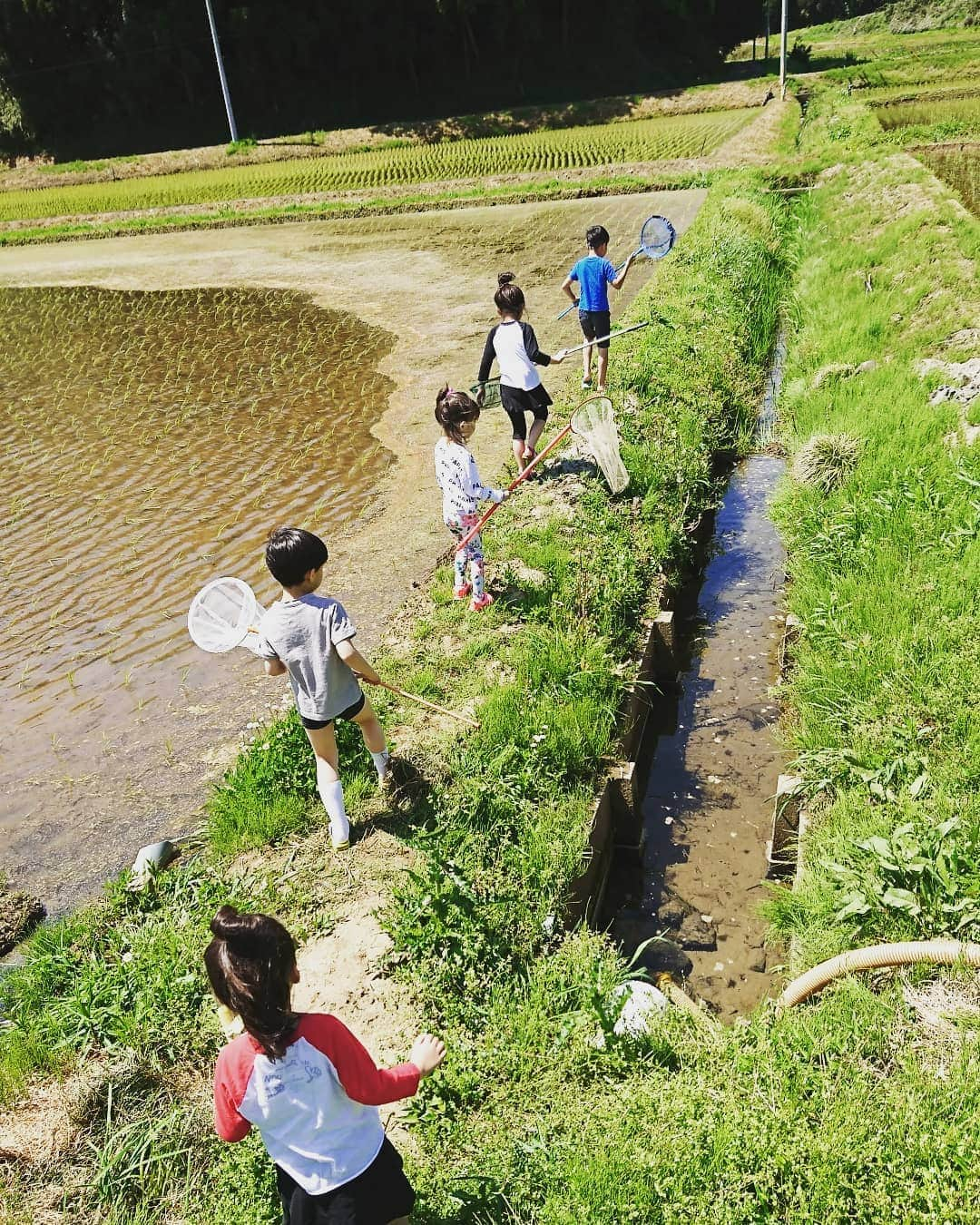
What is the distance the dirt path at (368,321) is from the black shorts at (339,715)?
102cm

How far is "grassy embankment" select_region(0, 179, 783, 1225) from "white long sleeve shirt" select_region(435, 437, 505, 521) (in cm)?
56

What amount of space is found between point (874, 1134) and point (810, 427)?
214 inches

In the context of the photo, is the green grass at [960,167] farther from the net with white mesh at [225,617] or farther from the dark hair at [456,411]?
the net with white mesh at [225,617]

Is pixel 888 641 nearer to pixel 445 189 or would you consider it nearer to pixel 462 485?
pixel 462 485

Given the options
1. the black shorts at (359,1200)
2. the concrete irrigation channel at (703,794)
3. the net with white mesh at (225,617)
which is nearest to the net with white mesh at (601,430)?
the concrete irrigation channel at (703,794)

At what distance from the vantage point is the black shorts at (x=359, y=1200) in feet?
6.52

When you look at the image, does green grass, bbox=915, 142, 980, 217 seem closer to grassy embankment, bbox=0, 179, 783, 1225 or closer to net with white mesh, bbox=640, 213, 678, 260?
net with white mesh, bbox=640, 213, 678, 260

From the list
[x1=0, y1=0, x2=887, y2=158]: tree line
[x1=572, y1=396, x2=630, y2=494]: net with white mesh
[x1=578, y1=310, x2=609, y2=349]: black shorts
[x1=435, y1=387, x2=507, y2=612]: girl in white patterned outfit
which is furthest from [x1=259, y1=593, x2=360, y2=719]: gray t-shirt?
[x1=0, y1=0, x2=887, y2=158]: tree line

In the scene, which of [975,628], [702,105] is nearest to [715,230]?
[975,628]

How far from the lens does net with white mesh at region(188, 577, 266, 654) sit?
11.0ft

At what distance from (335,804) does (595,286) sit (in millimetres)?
5009

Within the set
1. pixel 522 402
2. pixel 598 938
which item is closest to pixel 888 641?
pixel 598 938

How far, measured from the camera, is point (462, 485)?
4.57 m

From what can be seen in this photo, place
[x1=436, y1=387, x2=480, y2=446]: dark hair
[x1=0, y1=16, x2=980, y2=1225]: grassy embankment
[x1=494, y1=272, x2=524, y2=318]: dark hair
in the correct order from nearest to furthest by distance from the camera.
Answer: [x1=0, y1=16, x2=980, y2=1225]: grassy embankment, [x1=436, y1=387, x2=480, y2=446]: dark hair, [x1=494, y1=272, x2=524, y2=318]: dark hair
